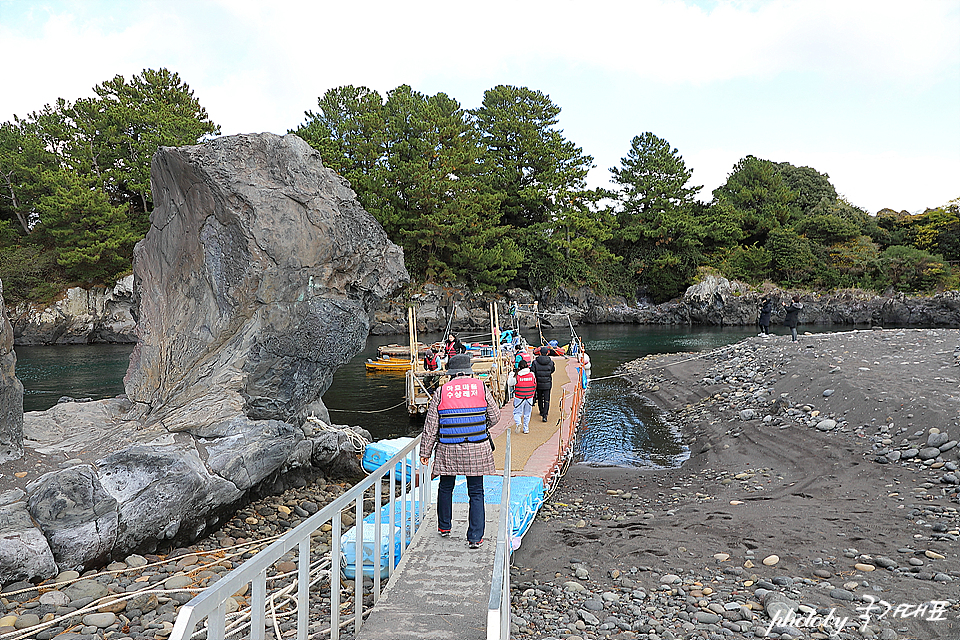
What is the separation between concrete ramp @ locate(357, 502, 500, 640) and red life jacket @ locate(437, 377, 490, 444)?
0.92m

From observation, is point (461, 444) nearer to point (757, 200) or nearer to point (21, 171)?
point (21, 171)

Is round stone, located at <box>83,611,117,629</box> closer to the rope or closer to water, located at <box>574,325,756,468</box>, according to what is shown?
the rope

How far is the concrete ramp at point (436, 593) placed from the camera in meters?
3.69

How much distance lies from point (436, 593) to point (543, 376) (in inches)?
348

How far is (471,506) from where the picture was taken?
4.89 meters

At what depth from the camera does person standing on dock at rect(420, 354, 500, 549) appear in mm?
4902

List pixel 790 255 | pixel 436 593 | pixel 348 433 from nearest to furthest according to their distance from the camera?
pixel 436 593 < pixel 348 433 < pixel 790 255

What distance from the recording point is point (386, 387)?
22.4 m

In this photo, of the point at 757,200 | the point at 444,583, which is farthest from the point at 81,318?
the point at 757,200

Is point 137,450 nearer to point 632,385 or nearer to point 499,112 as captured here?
point 632,385

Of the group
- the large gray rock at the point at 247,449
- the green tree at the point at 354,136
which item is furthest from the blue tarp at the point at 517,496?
the green tree at the point at 354,136

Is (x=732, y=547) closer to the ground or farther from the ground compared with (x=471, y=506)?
closer to the ground

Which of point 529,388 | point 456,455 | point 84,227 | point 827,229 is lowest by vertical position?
point 529,388

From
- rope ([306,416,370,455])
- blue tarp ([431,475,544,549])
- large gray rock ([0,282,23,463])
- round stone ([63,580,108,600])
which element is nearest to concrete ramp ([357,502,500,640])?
blue tarp ([431,475,544,549])
